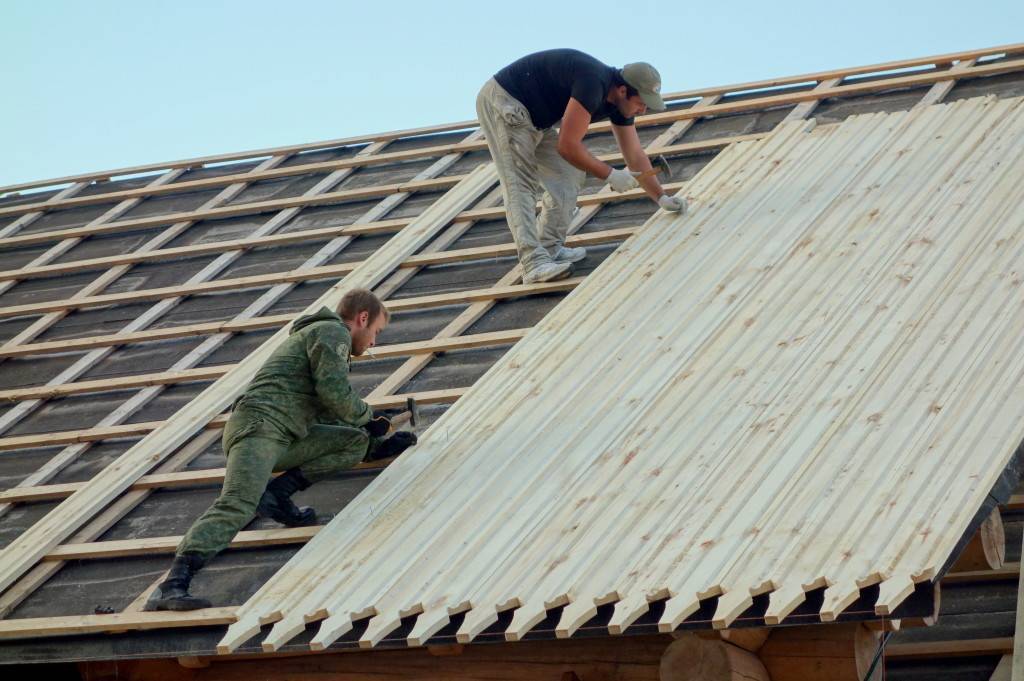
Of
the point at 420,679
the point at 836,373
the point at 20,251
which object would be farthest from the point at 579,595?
the point at 20,251

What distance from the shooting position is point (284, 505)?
20.3ft

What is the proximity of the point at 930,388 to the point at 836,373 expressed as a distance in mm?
460

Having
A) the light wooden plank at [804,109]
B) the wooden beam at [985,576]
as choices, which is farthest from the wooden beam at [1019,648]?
the light wooden plank at [804,109]

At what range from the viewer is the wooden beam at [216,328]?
7668 mm

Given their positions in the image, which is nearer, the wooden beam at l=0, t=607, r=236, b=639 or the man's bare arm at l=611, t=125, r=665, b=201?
the wooden beam at l=0, t=607, r=236, b=639

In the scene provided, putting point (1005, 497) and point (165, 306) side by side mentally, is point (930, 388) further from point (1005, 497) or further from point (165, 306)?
point (165, 306)

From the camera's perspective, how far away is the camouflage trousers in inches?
236

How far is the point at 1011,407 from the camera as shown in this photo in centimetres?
506

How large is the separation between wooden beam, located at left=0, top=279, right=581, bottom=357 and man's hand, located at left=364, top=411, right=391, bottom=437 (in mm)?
1433

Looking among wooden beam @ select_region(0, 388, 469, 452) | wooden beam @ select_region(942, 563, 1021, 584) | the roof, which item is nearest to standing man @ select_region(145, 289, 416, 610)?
the roof

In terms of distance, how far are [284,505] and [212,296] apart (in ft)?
9.60

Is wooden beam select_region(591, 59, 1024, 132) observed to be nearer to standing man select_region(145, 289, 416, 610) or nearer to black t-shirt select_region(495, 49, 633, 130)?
black t-shirt select_region(495, 49, 633, 130)

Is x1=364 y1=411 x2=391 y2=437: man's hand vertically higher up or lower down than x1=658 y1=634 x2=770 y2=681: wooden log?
higher up

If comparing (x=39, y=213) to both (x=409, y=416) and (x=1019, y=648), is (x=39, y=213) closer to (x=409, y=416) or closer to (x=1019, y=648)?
(x=409, y=416)
